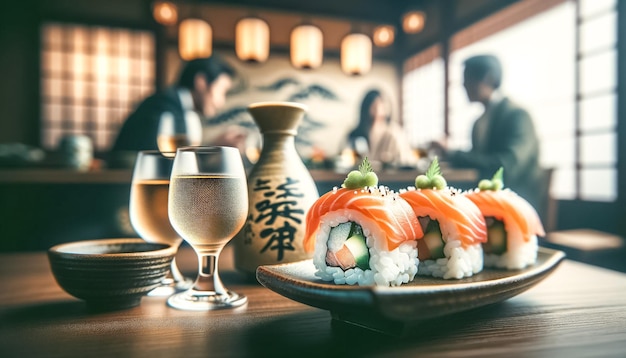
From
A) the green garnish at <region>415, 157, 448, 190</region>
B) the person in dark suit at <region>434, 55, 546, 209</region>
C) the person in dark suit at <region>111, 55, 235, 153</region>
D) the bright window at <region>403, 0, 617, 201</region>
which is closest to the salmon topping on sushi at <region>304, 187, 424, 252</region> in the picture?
the green garnish at <region>415, 157, 448, 190</region>

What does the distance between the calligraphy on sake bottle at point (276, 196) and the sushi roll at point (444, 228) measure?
274mm

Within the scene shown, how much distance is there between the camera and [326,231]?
0.91 m

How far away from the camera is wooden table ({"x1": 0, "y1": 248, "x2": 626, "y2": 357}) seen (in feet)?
2.27

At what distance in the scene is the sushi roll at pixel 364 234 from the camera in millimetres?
816

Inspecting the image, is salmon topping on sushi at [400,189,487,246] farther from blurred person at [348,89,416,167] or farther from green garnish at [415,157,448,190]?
blurred person at [348,89,416,167]

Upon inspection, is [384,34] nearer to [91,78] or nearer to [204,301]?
[91,78]

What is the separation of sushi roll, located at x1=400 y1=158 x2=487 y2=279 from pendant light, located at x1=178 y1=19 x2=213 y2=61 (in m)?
5.88

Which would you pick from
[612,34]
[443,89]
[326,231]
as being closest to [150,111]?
[326,231]

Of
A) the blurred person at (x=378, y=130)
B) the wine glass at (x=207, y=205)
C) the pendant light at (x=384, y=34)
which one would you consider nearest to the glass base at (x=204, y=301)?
the wine glass at (x=207, y=205)

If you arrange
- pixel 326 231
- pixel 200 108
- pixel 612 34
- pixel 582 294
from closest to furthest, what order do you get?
pixel 326 231 < pixel 582 294 < pixel 200 108 < pixel 612 34

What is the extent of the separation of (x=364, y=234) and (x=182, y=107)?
3.54 metres

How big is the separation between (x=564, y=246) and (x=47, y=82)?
790cm

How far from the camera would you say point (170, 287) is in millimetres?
1085

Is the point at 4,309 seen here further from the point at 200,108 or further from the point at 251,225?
the point at 200,108
